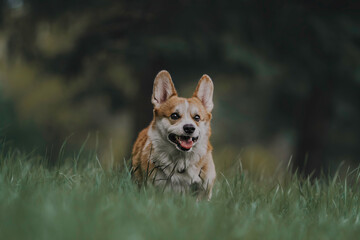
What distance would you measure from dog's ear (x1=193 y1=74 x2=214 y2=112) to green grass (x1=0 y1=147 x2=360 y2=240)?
0.79 m

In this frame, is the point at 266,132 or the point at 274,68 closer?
the point at 274,68

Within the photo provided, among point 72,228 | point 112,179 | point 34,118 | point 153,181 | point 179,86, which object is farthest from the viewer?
point 34,118

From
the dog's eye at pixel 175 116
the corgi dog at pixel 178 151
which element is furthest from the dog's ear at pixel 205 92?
the dog's eye at pixel 175 116

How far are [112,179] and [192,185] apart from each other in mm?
740

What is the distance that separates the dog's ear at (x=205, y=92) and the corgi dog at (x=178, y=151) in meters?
0.13

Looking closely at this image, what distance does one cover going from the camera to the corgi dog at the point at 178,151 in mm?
3873

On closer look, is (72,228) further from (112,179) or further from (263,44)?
(263,44)

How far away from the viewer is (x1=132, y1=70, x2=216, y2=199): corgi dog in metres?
3.87

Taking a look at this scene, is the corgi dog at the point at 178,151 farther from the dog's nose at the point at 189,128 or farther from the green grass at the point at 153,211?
the green grass at the point at 153,211

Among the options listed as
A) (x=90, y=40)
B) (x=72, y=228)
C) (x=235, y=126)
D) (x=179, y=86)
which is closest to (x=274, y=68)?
(x=179, y=86)

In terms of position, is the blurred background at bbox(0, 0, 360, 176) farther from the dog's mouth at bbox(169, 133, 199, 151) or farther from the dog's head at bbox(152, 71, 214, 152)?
the dog's mouth at bbox(169, 133, 199, 151)

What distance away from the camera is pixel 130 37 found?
8.79 metres

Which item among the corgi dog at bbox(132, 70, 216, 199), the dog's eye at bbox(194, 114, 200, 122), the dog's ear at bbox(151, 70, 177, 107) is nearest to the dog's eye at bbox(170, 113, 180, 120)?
the corgi dog at bbox(132, 70, 216, 199)

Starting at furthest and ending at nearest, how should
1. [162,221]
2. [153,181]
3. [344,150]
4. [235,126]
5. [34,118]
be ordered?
[235,126]
[34,118]
[344,150]
[153,181]
[162,221]
